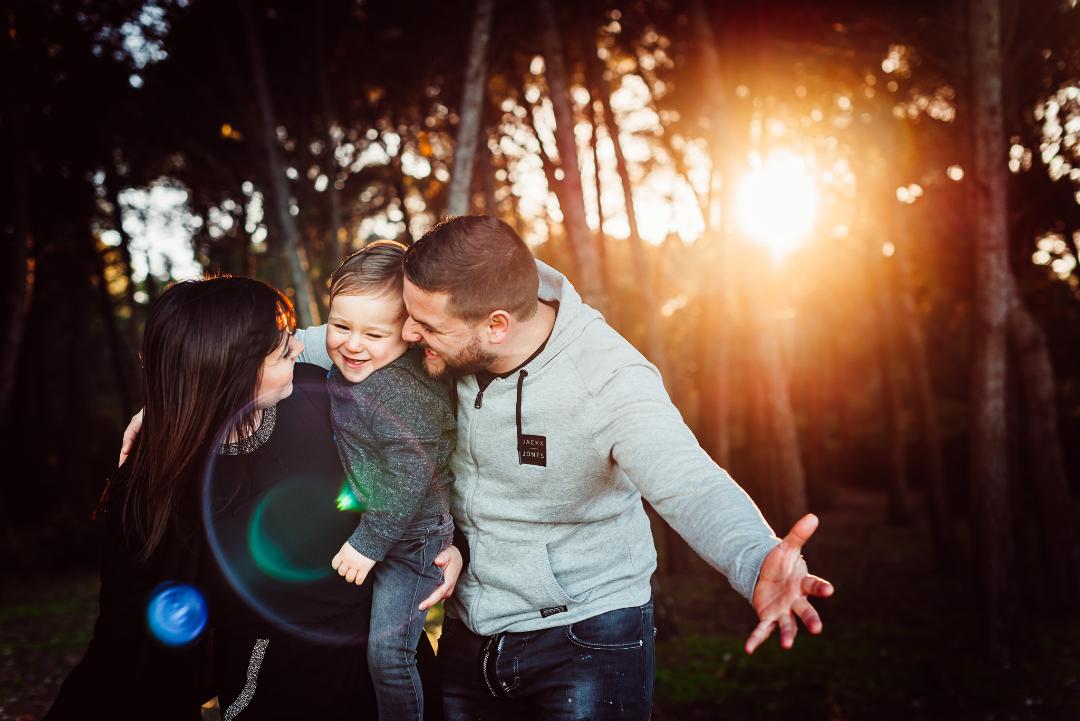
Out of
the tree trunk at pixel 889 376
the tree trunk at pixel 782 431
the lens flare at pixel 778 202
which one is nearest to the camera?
the tree trunk at pixel 782 431

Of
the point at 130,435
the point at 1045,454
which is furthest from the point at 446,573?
the point at 1045,454

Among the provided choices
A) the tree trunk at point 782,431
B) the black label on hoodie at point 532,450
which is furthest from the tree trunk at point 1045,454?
the black label on hoodie at point 532,450

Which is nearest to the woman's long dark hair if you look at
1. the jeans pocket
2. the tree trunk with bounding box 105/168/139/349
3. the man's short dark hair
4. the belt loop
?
the man's short dark hair

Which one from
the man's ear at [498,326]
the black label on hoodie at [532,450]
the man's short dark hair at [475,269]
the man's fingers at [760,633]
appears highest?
the man's short dark hair at [475,269]

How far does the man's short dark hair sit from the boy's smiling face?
29 cm

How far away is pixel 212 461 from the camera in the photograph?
2.65m

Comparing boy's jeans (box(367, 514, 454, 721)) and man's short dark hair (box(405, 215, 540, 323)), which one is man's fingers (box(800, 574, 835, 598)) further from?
boy's jeans (box(367, 514, 454, 721))

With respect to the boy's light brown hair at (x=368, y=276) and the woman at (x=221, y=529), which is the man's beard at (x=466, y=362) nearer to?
the boy's light brown hair at (x=368, y=276)

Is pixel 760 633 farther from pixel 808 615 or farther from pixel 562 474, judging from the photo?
pixel 562 474

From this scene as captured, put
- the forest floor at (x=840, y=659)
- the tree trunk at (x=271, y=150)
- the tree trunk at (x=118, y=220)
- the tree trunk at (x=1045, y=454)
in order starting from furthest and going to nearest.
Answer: the tree trunk at (x=118, y=220) < the tree trunk at (x=271, y=150) < the tree trunk at (x=1045, y=454) < the forest floor at (x=840, y=659)

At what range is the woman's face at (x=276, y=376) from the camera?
2.71 metres

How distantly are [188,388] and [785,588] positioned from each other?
6.17ft

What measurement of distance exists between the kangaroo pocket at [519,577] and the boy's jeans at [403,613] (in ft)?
0.69

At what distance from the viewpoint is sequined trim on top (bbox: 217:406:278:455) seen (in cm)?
268
